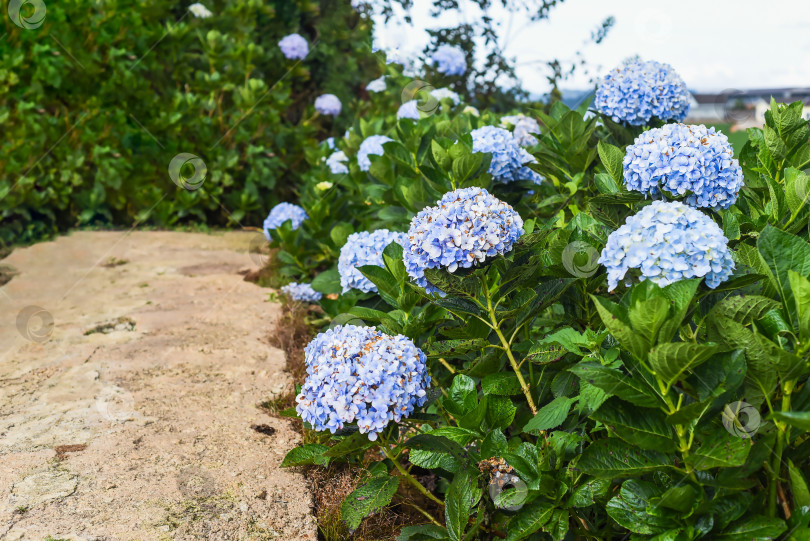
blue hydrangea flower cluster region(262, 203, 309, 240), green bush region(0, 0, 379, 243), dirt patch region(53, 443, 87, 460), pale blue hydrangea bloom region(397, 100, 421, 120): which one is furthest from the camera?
green bush region(0, 0, 379, 243)

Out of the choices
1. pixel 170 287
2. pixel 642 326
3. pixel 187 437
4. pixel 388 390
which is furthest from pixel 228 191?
pixel 642 326

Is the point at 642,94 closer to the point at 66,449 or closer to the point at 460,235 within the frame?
the point at 460,235

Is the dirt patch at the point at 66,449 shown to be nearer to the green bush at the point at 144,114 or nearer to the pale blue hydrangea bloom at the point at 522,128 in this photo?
the pale blue hydrangea bloom at the point at 522,128

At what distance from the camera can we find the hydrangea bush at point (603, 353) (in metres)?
1.49

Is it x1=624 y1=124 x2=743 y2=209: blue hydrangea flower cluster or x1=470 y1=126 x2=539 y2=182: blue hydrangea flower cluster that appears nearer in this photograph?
x1=624 y1=124 x2=743 y2=209: blue hydrangea flower cluster

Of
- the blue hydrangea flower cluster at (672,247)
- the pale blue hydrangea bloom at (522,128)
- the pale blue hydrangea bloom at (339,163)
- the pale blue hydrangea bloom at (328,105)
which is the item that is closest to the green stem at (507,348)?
the blue hydrangea flower cluster at (672,247)

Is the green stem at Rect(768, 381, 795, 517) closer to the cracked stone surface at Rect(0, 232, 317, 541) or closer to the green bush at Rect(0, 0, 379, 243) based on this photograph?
the cracked stone surface at Rect(0, 232, 317, 541)

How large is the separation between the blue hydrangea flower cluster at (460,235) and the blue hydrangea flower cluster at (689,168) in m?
0.39

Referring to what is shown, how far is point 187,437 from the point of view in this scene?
8.63ft

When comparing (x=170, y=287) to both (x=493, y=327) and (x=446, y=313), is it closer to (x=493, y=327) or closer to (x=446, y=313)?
(x=446, y=313)

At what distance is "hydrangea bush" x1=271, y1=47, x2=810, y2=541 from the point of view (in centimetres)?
149

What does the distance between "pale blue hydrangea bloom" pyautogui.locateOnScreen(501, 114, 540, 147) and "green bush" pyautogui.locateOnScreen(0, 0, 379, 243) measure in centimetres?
275

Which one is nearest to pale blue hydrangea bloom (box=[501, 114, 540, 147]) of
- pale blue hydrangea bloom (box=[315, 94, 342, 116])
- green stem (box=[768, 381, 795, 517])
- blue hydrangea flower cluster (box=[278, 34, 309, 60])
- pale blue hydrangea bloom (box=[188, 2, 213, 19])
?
green stem (box=[768, 381, 795, 517])

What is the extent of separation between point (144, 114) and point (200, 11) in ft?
3.72
